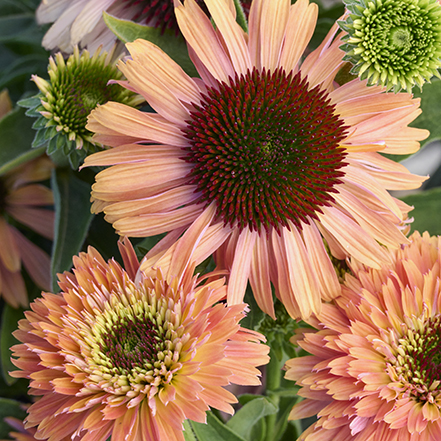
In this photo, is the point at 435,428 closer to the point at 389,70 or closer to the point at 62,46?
the point at 389,70

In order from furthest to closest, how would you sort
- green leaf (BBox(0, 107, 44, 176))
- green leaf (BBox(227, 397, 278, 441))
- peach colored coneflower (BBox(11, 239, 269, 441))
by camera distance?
green leaf (BBox(0, 107, 44, 176))
green leaf (BBox(227, 397, 278, 441))
peach colored coneflower (BBox(11, 239, 269, 441))

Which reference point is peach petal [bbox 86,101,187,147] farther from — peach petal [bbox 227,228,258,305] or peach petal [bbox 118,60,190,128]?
peach petal [bbox 227,228,258,305]

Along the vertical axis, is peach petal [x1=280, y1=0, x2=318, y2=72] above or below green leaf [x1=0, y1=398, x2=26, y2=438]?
above

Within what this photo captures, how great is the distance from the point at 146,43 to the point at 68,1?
25 cm

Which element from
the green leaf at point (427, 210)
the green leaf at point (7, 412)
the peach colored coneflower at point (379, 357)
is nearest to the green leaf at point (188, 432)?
the peach colored coneflower at point (379, 357)

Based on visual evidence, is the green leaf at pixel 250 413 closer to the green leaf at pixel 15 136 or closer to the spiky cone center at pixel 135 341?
the spiky cone center at pixel 135 341

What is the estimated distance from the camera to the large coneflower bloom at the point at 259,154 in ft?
1.71

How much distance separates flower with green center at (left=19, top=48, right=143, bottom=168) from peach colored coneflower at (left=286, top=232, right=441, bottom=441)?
1.21 ft

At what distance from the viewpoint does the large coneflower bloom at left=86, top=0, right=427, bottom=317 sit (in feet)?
1.71

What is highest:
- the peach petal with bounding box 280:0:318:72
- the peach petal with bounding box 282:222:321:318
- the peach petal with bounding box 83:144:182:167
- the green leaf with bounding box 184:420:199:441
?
the peach petal with bounding box 280:0:318:72

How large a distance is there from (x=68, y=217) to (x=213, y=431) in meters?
0.36

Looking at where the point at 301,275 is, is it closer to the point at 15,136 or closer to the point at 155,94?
the point at 155,94

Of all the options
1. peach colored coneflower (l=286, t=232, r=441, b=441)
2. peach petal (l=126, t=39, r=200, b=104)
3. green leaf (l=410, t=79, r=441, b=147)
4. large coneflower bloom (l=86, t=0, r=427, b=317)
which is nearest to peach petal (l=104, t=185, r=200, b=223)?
large coneflower bloom (l=86, t=0, r=427, b=317)

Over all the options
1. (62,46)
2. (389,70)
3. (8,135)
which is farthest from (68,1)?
(389,70)
